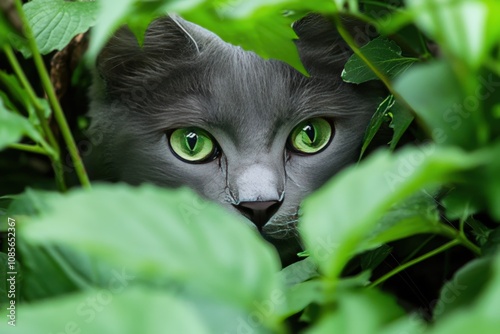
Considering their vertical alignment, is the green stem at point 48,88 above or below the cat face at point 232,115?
above

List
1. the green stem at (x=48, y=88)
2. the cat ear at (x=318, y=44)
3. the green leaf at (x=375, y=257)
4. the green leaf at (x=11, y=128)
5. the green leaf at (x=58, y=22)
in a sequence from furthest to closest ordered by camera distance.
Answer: the cat ear at (x=318, y=44), the green leaf at (x=58, y=22), the green leaf at (x=375, y=257), the green stem at (x=48, y=88), the green leaf at (x=11, y=128)

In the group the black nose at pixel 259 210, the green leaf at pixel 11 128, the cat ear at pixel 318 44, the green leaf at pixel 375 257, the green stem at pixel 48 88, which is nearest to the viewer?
the green leaf at pixel 11 128

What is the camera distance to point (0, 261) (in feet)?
2.52

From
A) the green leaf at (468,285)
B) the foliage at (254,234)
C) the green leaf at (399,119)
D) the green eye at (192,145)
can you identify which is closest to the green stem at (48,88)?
the foliage at (254,234)

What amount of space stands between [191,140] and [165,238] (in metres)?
1.03

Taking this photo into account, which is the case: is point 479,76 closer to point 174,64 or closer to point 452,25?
point 452,25

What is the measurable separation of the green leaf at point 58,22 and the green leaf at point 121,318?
74 centimetres

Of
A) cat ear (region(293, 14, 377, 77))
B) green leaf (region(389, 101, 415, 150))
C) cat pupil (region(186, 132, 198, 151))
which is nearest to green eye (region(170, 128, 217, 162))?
cat pupil (region(186, 132, 198, 151))

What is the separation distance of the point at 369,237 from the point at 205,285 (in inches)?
7.9

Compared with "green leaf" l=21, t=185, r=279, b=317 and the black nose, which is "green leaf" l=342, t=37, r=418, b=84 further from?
"green leaf" l=21, t=185, r=279, b=317

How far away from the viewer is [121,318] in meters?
0.32

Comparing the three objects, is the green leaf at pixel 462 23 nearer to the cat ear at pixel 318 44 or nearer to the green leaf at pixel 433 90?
the green leaf at pixel 433 90

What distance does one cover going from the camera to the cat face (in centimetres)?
129

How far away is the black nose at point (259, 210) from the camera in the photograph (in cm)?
120
